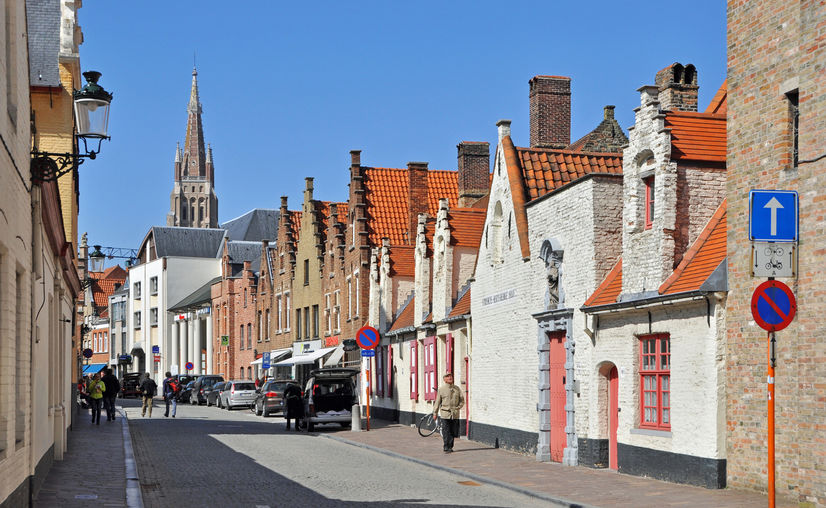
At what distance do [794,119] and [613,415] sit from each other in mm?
7139

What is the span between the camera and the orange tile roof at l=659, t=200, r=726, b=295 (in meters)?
16.8

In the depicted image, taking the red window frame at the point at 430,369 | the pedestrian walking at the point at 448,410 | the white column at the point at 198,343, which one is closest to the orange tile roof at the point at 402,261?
the red window frame at the point at 430,369

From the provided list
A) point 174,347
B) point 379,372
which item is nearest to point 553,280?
point 379,372

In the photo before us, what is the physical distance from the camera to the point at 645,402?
18703 mm

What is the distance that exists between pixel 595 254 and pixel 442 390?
19.7 feet

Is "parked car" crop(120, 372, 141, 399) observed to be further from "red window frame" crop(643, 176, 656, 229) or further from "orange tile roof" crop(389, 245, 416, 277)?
"red window frame" crop(643, 176, 656, 229)

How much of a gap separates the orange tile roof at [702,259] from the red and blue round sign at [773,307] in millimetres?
5510

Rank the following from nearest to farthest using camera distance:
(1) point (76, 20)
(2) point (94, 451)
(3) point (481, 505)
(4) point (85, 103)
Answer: (4) point (85, 103), (3) point (481, 505), (2) point (94, 451), (1) point (76, 20)

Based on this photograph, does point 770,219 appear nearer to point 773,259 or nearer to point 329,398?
point 773,259

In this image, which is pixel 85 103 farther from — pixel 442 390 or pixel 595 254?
pixel 442 390

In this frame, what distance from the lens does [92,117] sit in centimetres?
1402

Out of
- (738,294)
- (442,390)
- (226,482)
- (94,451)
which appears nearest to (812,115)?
(738,294)

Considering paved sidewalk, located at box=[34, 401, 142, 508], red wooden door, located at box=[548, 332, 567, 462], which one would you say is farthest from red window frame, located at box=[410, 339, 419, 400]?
red wooden door, located at box=[548, 332, 567, 462]

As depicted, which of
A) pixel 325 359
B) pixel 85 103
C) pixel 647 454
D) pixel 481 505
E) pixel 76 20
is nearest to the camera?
pixel 85 103
